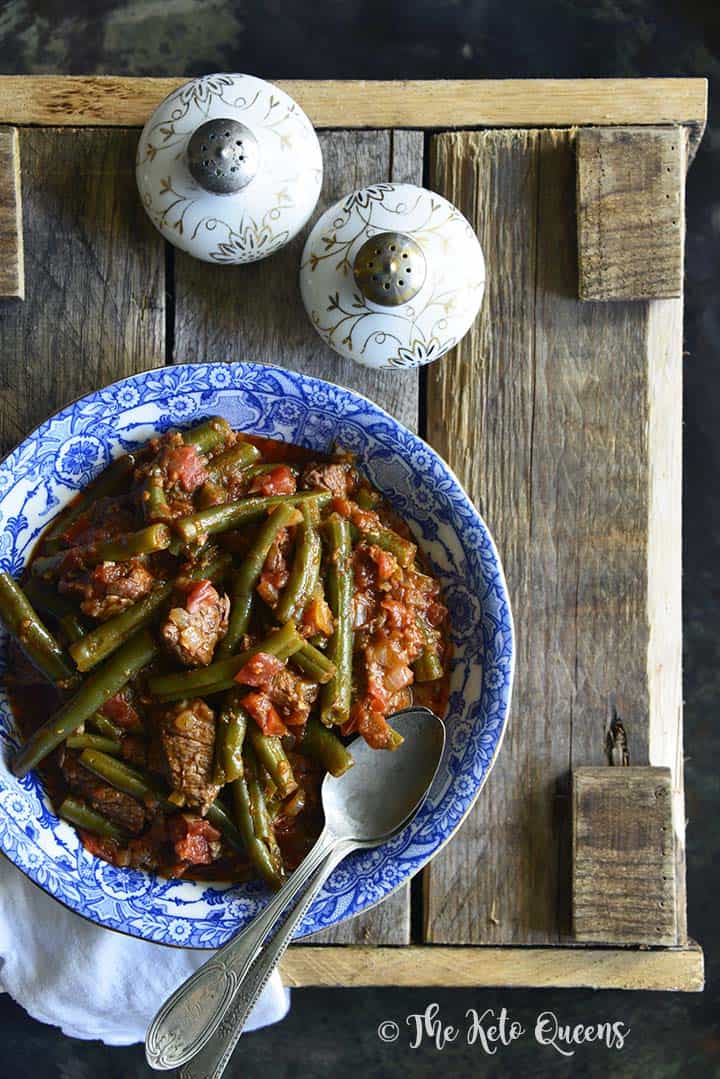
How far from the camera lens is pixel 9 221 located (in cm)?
271

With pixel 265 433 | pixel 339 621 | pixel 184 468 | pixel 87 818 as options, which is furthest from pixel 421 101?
pixel 87 818

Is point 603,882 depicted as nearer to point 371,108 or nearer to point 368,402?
point 368,402

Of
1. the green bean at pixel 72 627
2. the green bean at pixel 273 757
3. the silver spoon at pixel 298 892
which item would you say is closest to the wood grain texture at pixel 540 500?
the silver spoon at pixel 298 892

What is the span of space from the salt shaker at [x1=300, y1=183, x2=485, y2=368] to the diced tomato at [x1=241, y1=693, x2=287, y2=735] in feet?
2.87

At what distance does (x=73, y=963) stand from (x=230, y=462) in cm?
137

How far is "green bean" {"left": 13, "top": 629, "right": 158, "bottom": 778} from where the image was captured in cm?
230

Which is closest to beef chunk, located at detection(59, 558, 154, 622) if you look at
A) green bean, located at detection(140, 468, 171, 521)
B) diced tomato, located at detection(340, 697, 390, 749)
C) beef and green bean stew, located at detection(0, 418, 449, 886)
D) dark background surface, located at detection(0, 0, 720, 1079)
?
beef and green bean stew, located at detection(0, 418, 449, 886)

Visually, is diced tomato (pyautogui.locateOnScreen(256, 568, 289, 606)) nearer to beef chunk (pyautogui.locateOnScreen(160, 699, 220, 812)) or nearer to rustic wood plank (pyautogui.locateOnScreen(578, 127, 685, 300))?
beef chunk (pyautogui.locateOnScreen(160, 699, 220, 812))

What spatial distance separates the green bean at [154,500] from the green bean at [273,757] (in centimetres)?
51

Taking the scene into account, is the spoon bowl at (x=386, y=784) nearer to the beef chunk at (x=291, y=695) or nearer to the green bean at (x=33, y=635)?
the beef chunk at (x=291, y=695)

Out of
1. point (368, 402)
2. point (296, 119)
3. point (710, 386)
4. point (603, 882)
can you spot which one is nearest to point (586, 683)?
point (603, 882)

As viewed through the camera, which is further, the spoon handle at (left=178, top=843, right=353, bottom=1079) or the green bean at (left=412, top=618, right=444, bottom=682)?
the green bean at (left=412, top=618, right=444, bottom=682)

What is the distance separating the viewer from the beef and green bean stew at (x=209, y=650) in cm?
227

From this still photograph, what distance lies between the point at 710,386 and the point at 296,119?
168 cm
